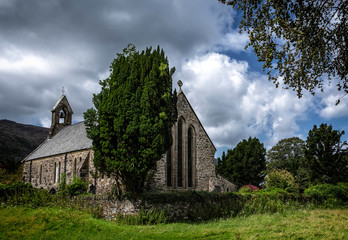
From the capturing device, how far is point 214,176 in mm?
21672

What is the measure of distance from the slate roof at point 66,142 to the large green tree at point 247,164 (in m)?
18.9

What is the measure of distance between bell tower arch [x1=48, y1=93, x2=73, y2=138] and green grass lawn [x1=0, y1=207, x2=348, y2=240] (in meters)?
27.5

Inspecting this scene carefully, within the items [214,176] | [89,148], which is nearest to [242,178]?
[214,176]

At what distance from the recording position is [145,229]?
10.9m

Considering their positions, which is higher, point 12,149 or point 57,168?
point 12,149

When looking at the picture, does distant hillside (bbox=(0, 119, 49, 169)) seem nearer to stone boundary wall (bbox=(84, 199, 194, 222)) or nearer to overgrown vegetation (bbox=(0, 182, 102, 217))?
overgrown vegetation (bbox=(0, 182, 102, 217))

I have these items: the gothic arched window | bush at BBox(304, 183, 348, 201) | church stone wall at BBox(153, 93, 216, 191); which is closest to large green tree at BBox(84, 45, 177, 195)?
church stone wall at BBox(153, 93, 216, 191)

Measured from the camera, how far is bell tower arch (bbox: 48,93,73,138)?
38.5 m

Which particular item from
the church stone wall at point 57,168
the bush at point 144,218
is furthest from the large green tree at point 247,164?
the bush at point 144,218

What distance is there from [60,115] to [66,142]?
10154 mm

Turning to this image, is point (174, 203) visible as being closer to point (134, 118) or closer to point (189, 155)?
point (134, 118)

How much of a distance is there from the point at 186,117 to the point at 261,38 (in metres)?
12.8

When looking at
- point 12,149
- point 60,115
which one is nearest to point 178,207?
point 60,115

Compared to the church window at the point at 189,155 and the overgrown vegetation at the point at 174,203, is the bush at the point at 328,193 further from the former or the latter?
the church window at the point at 189,155
